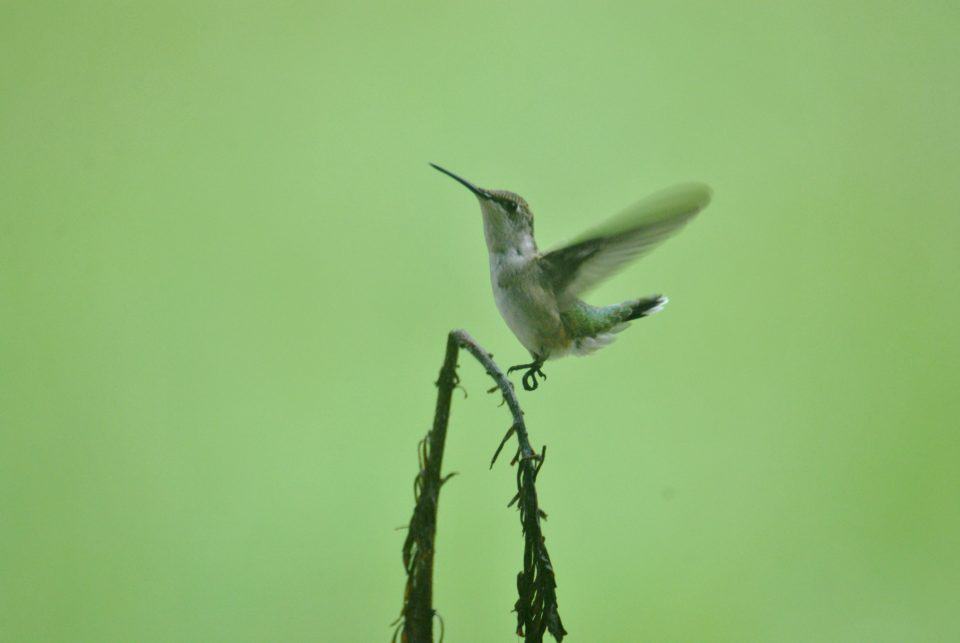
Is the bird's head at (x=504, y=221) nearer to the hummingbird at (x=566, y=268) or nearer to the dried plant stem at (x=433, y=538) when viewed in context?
the hummingbird at (x=566, y=268)

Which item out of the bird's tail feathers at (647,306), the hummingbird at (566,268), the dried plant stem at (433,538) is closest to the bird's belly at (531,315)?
the hummingbird at (566,268)

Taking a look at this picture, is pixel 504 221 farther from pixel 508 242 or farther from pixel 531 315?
pixel 531 315

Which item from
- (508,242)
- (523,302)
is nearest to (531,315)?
(523,302)

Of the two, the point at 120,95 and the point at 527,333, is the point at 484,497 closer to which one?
the point at 527,333

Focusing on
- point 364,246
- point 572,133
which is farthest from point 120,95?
point 572,133

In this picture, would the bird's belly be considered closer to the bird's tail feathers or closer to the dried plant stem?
the bird's tail feathers

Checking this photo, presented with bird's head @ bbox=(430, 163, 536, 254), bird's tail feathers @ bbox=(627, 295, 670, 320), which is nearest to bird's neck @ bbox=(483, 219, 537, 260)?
bird's head @ bbox=(430, 163, 536, 254)
